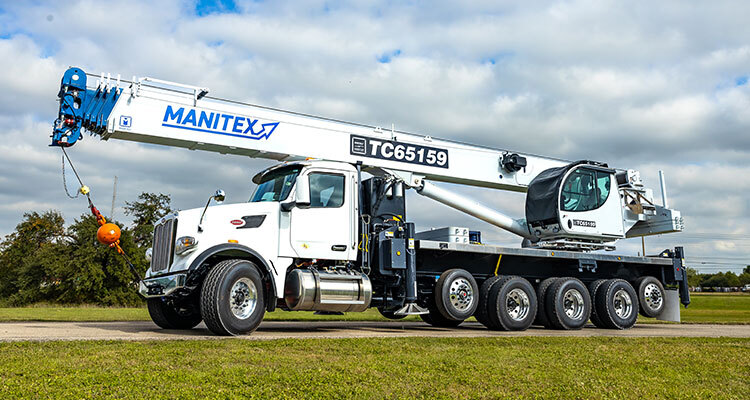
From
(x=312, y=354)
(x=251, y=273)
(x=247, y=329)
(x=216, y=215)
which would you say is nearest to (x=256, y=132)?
(x=216, y=215)

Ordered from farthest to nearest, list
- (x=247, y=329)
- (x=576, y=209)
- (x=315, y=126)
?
(x=576, y=209), (x=315, y=126), (x=247, y=329)

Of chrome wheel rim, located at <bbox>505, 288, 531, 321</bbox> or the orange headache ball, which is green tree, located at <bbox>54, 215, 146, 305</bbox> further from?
chrome wheel rim, located at <bbox>505, 288, 531, 321</bbox>

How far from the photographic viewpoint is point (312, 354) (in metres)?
6.67

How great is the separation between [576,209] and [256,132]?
7476 millimetres

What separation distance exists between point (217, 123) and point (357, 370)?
600cm

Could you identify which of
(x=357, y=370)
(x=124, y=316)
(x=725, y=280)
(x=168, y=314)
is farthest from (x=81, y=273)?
(x=725, y=280)

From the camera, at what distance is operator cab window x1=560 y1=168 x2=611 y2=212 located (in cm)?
1352

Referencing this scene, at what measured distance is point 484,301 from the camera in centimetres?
1218

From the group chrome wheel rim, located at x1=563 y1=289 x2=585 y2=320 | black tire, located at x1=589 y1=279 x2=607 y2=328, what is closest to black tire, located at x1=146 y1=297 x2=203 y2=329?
chrome wheel rim, located at x1=563 y1=289 x2=585 y2=320

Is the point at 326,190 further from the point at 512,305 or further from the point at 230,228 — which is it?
the point at 512,305

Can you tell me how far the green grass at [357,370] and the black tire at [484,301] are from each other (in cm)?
403

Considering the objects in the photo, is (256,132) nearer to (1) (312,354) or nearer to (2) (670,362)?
(1) (312,354)

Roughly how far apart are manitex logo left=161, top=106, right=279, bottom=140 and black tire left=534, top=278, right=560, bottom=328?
6.65 meters

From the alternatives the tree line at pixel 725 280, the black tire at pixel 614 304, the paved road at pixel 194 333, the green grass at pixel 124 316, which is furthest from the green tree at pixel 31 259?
the tree line at pixel 725 280
